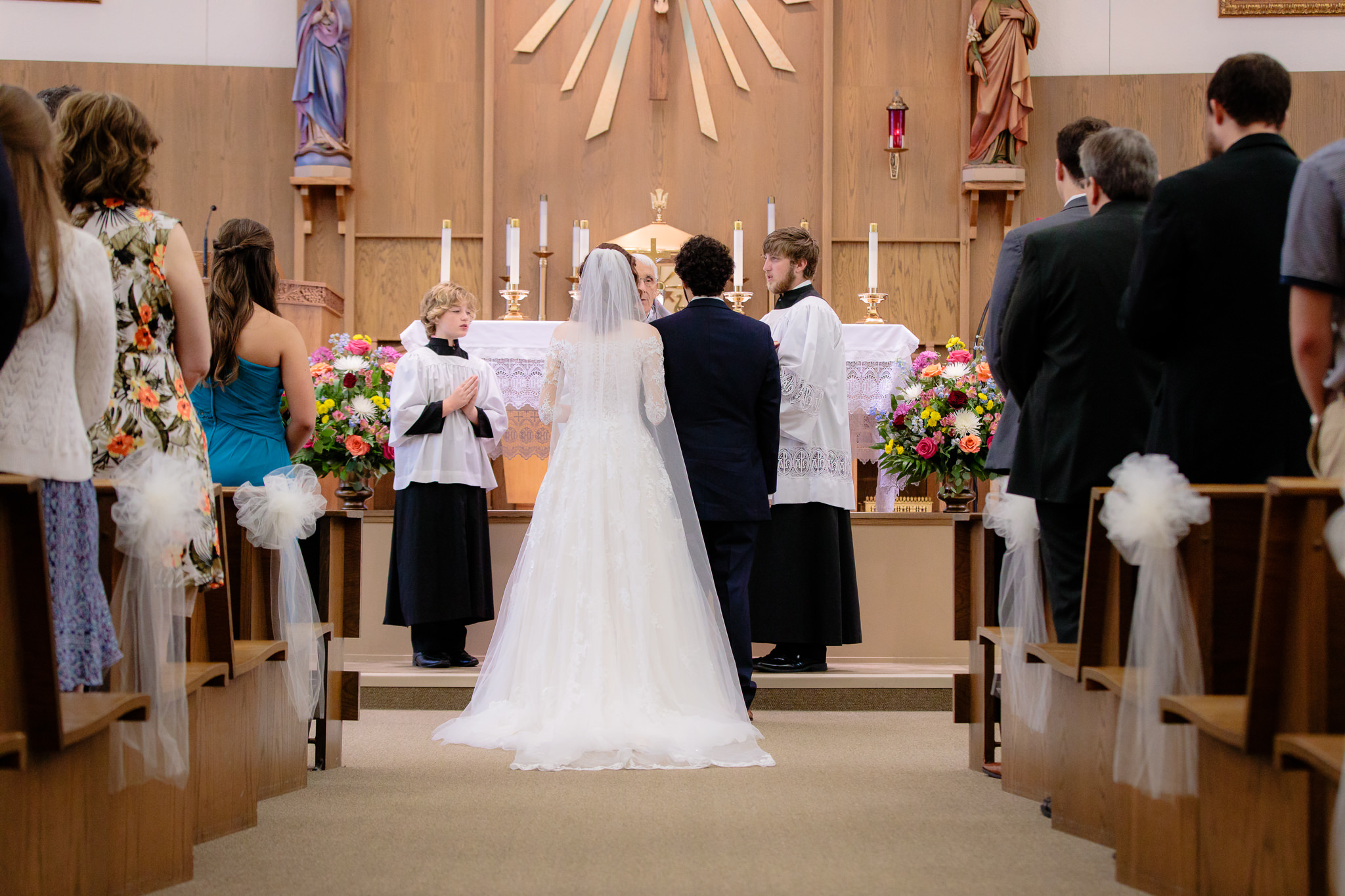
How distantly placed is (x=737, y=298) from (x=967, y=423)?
2.41 m

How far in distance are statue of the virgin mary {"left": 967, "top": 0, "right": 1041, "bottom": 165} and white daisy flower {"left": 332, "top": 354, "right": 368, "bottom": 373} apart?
443 cm

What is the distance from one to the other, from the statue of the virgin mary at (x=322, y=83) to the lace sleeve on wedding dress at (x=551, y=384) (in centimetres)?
434

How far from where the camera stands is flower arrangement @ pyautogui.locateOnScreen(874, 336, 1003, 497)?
566cm

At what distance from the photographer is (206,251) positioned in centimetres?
557

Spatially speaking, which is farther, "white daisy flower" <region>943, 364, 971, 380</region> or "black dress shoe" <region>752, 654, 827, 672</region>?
"white daisy flower" <region>943, 364, 971, 380</region>

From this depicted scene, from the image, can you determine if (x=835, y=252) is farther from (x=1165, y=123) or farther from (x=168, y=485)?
(x=168, y=485)

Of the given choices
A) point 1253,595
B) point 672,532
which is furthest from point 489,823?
point 1253,595

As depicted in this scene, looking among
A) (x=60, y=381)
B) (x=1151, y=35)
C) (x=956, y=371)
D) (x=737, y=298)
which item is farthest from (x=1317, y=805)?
(x=1151, y=35)

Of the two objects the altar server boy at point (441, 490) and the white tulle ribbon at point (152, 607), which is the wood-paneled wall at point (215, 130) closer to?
the altar server boy at point (441, 490)

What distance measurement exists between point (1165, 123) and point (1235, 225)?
22.1 ft

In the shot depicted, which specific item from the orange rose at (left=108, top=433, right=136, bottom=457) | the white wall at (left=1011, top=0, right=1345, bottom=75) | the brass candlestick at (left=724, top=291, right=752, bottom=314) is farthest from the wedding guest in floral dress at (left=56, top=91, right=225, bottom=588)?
the white wall at (left=1011, top=0, right=1345, bottom=75)

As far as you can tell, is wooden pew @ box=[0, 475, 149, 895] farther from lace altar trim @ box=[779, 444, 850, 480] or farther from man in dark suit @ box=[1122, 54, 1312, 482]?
lace altar trim @ box=[779, 444, 850, 480]

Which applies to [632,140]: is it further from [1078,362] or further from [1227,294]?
[1227,294]

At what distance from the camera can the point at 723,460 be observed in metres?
4.71
